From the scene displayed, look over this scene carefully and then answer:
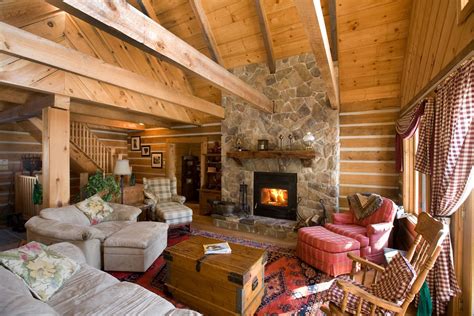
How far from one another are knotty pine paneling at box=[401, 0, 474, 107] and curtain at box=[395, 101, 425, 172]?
0.76ft

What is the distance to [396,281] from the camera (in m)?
1.65

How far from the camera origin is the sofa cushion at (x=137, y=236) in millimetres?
2834

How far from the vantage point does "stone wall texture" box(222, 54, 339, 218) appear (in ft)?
14.5

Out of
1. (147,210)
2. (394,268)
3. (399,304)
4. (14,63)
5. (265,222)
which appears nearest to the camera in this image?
(399,304)

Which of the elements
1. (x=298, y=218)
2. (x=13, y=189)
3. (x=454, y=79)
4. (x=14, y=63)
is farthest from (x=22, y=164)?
(x=454, y=79)

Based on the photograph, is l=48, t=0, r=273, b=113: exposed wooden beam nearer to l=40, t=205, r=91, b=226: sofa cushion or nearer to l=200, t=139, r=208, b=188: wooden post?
l=40, t=205, r=91, b=226: sofa cushion

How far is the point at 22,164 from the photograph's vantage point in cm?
554

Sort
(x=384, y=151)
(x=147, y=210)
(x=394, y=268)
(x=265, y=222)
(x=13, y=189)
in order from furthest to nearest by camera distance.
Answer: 1. (x=13, y=189)
2. (x=147, y=210)
3. (x=265, y=222)
4. (x=384, y=151)
5. (x=394, y=268)

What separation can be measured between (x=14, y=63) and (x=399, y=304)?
4427 mm

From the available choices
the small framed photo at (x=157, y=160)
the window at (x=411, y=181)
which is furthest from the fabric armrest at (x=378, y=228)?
the small framed photo at (x=157, y=160)

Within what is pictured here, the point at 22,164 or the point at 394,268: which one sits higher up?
the point at 22,164

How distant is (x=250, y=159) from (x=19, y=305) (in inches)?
169

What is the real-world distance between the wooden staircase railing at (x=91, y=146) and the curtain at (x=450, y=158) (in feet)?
21.6

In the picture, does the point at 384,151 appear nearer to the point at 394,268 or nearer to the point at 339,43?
the point at 339,43
